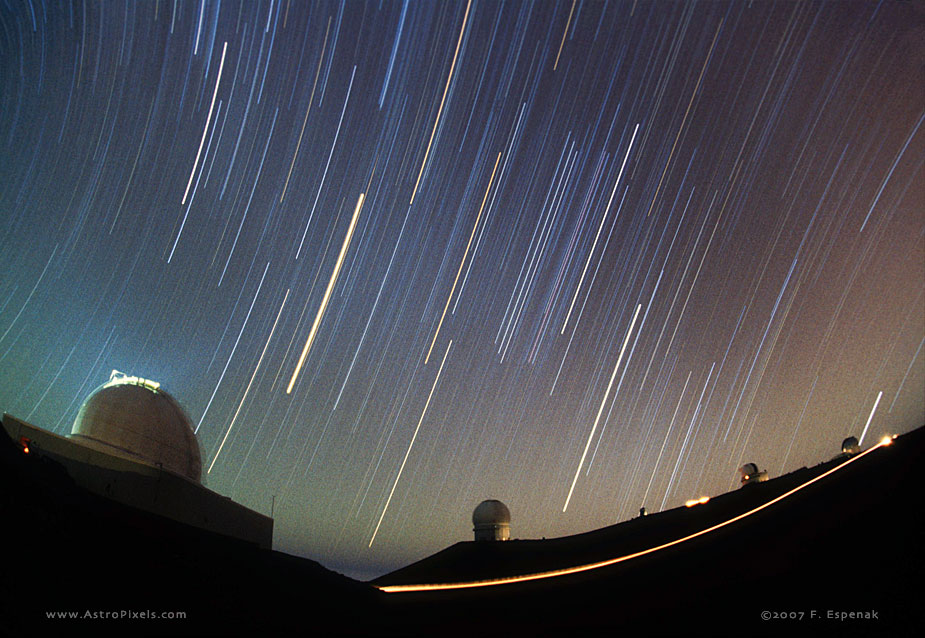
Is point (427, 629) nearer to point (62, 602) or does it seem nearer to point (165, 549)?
point (165, 549)

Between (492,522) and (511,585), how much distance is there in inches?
406

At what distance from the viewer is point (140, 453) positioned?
595 inches

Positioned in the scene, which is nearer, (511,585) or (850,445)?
(511,585)

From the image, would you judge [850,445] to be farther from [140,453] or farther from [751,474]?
[140,453]

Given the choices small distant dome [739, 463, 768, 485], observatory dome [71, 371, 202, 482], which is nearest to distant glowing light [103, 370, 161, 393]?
observatory dome [71, 371, 202, 482]

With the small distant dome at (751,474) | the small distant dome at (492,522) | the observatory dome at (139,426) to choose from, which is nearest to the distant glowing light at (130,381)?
the observatory dome at (139,426)

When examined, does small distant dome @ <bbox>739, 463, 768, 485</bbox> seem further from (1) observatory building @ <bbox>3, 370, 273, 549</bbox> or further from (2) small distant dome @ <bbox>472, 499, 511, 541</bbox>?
(1) observatory building @ <bbox>3, 370, 273, 549</bbox>

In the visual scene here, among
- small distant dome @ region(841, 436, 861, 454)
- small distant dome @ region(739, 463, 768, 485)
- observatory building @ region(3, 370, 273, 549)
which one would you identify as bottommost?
observatory building @ region(3, 370, 273, 549)

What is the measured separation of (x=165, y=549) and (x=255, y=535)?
15.0 meters

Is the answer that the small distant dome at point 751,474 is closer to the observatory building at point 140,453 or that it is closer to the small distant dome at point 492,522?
the small distant dome at point 492,522

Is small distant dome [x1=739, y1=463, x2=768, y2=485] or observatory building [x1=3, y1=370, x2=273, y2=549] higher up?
small distant dome [x1=739, y1=463, x2=768, y2=485]

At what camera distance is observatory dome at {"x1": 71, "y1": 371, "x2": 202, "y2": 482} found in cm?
1497

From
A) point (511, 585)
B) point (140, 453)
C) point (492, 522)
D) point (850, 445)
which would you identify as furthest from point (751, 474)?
point (140, 453)

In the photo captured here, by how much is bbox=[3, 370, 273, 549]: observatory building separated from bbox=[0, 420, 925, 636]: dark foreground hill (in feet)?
27.8
